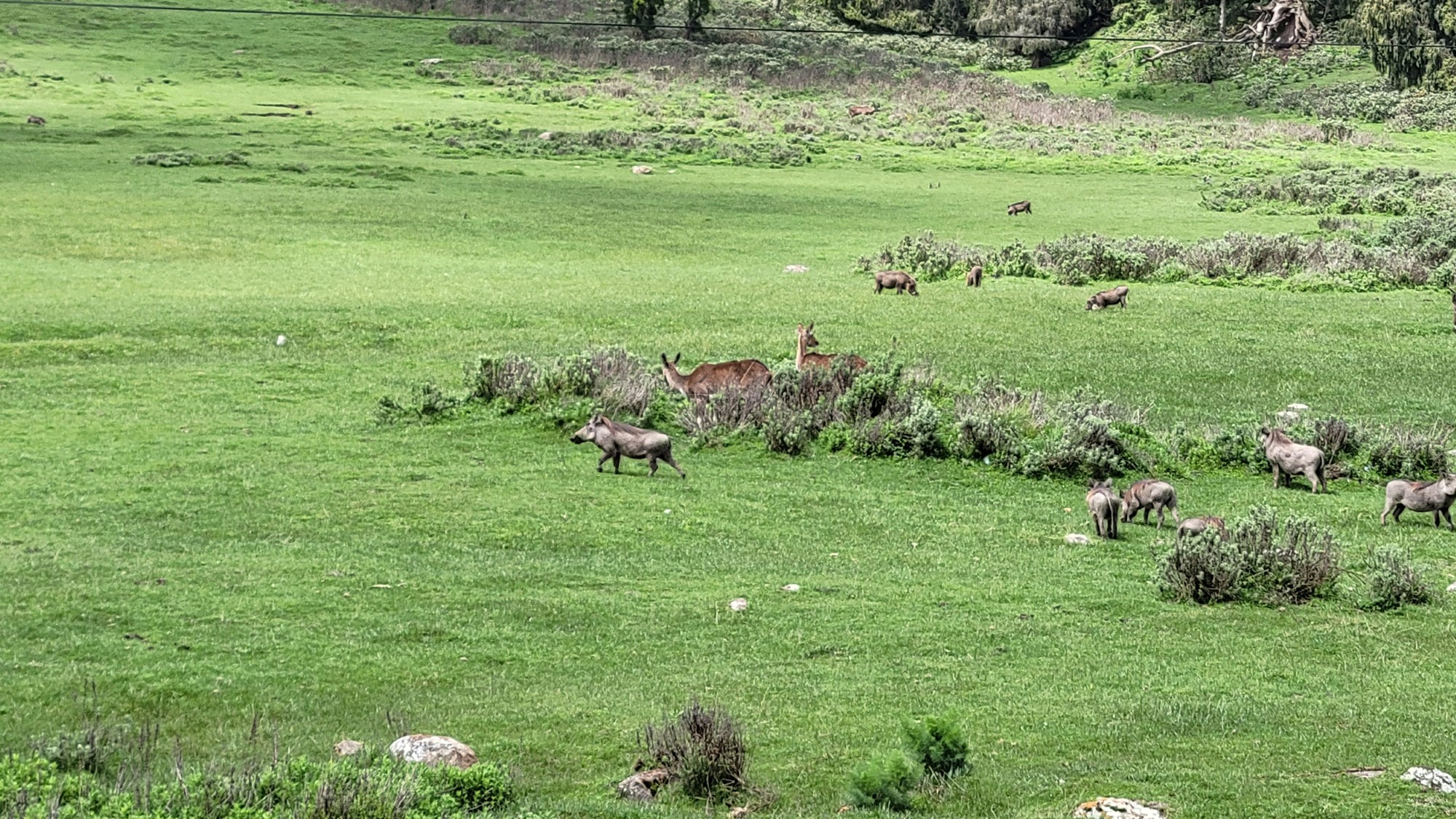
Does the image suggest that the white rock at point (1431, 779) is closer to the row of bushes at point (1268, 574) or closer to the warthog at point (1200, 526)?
the row of bushes at point (1268, 574)

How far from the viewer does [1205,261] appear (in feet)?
100

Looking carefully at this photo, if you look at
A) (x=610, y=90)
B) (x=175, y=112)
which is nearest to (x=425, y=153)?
(x=175, y=112)

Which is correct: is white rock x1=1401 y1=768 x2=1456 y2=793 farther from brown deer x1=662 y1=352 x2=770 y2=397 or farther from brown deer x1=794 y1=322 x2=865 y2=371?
brown deer x1=794 y1=322 x2=865 y2=371

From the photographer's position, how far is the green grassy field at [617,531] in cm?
887

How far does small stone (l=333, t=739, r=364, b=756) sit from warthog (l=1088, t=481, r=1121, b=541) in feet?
25.2

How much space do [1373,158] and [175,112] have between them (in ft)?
122

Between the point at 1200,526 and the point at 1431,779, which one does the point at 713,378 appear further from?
the point at 1431,779

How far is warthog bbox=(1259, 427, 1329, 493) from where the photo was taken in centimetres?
1602

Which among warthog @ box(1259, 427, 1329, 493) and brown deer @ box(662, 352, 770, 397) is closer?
warthog @ box(1259, 427, 1329, 493)

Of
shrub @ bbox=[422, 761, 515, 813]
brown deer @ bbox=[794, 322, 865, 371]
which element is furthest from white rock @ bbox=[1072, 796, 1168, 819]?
brown deer @ bbox=[794, 322, 865, 371]

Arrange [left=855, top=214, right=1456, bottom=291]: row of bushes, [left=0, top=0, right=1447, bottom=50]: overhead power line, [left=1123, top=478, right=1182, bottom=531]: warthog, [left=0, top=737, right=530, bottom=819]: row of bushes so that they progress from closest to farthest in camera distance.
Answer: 1. [left=0, top=737, right=530, bottom=819]: row of bushes
2. [left=1123, top=478, right=1182, bottom=531]: warthog
3. [left=855, top=214, right=1456, bottom=291]: row of bushes
4. [left=0, top=0, right=1447, bottom=50]: overhead power line

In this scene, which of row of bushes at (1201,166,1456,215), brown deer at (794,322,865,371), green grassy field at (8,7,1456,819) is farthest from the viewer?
row of bushes at (1201,166,1456,215)

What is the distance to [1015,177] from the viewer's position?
152ft

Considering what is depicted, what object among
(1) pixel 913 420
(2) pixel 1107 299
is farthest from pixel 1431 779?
(2) pixel 1107 299
